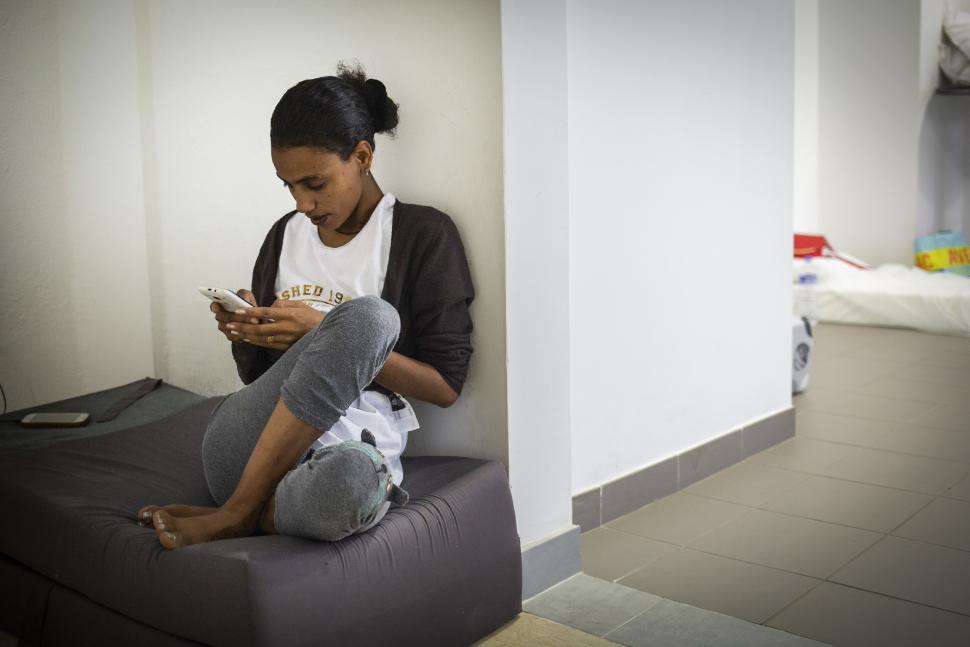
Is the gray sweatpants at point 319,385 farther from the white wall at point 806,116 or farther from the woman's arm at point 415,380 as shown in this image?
the white wall at point 806,116

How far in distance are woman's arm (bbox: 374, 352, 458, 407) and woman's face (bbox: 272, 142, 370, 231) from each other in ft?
1.22

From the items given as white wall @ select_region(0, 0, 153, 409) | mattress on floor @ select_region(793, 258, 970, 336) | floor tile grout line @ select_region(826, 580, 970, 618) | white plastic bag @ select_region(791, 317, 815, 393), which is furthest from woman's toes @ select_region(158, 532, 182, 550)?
mattress on floor @ select_region(793, 258, 970, 336)

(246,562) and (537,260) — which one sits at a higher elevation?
(537,260)

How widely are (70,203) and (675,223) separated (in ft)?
6.87

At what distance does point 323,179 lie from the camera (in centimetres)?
205

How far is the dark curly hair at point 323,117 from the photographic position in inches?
79.4

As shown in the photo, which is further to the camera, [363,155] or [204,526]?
[363,155]

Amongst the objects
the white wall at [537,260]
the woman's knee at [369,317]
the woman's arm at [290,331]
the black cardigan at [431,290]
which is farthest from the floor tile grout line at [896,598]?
the woman's knee at [369,317]

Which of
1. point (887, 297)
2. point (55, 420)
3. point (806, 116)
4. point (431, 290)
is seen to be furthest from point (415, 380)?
point (806, 116)

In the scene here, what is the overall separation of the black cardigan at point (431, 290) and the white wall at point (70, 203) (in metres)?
1.52

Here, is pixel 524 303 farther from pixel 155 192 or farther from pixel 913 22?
pixel 913 22

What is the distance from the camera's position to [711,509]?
2.75 m

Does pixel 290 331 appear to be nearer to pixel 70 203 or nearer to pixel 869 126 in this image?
pixel 70 203

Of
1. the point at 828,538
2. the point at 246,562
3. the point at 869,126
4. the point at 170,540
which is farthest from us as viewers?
the point at 869,126
